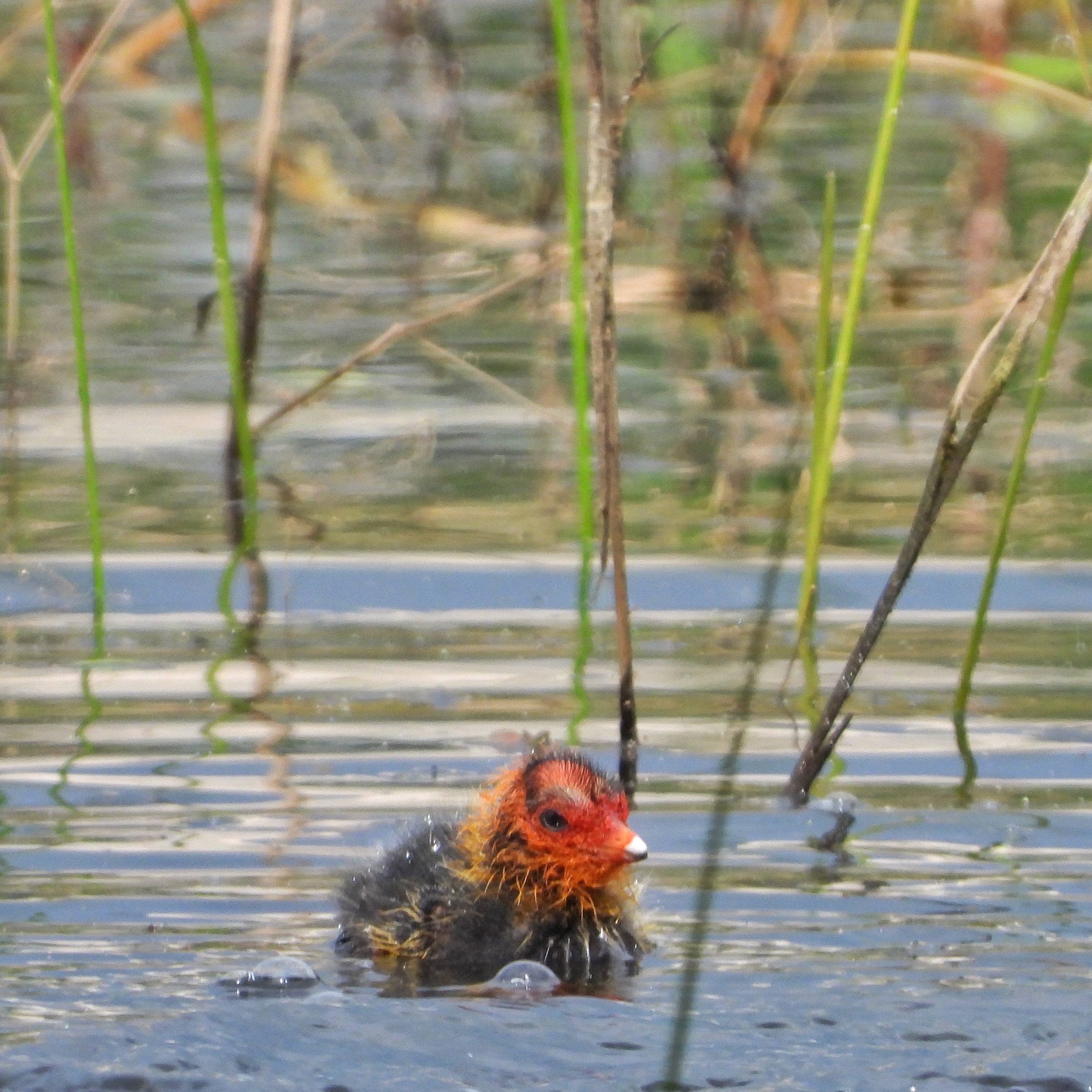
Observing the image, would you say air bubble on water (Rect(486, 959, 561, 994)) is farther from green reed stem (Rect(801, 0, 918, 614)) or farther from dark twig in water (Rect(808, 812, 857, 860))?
green reed stem (Rect(801, 0, 918, 614))

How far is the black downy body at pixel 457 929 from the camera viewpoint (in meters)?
5.03

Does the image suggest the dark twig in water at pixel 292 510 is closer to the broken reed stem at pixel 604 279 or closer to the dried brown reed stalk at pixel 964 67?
the dried brown reed stalk at pixel 964 67

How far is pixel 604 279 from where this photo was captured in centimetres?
529

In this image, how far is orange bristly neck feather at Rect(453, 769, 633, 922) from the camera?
17.0 feet

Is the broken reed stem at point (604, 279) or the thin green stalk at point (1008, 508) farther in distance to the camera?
the thin green stalk at point (1008, 508)

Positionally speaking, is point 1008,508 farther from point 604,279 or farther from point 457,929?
point 457,929

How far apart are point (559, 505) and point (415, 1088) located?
4096 millimetres

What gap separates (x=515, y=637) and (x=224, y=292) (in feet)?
4.03

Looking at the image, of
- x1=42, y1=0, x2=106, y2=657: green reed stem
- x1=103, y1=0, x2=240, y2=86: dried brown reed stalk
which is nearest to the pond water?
x1=42, y1=0, x2=106, y2=657: green reed stem

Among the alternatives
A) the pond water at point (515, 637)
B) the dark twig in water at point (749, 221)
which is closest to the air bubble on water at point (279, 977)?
the pond water at point (515, 637)

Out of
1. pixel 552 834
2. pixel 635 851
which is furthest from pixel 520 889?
pixel 635 851

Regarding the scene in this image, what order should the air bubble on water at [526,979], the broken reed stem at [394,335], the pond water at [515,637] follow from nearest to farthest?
the pond water at [515,637] → the air bubble on water at [526,979] → the broken reed stem at [394,335]

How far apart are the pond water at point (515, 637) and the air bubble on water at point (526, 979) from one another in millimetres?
155

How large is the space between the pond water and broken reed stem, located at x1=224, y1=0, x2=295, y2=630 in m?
0.08
